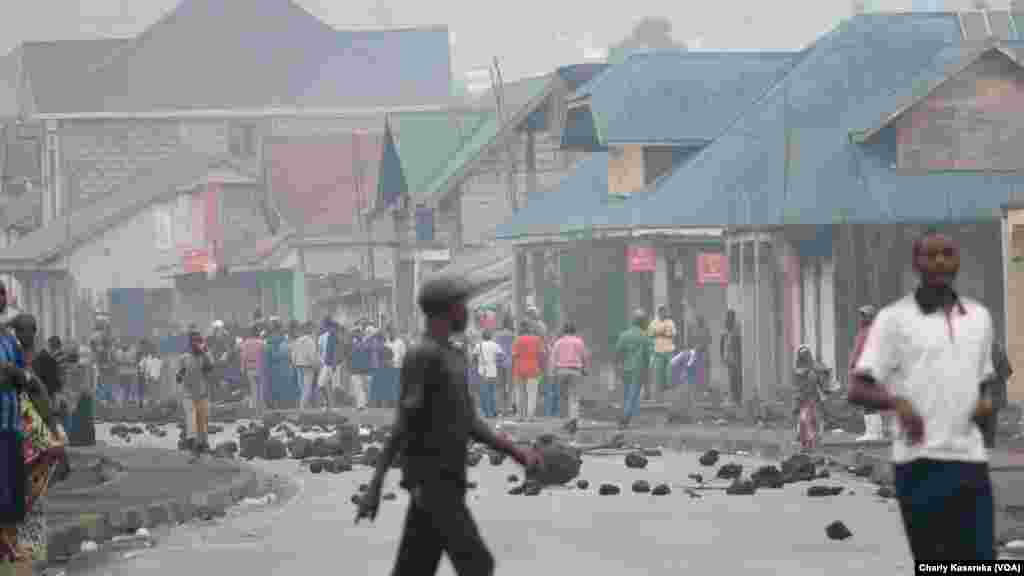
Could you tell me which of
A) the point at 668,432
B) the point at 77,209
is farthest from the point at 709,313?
the point at 77,209

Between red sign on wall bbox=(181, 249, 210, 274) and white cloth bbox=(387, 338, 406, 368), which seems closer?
white cloth bbox=(387, 338, 406, 368)

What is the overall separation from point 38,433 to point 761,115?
32060 millimetres

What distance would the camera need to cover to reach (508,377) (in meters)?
41.5

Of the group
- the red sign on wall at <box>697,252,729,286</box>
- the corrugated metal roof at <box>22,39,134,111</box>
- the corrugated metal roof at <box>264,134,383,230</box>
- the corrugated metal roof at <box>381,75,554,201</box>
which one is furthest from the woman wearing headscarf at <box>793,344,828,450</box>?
the corrugated metal roof at <box>22,39,134,111</box>

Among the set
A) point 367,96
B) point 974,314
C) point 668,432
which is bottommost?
point 668,432

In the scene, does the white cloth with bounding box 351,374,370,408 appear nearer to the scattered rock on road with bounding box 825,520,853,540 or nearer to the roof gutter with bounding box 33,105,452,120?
the scattered rock on road with bounding box 825,520,853,540

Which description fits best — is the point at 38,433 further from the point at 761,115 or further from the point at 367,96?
the point at 367,96

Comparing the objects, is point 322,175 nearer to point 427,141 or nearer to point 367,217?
point 367,217

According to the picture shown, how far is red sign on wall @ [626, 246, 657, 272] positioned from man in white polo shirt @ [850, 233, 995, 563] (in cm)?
3598

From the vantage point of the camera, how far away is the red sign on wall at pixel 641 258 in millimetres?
44938

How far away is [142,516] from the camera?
19.7 meters

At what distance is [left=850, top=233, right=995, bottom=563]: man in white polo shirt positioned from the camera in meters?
8.73

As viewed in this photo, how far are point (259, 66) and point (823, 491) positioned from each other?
7558 cm

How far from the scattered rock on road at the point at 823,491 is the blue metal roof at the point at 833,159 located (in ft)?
57.4
